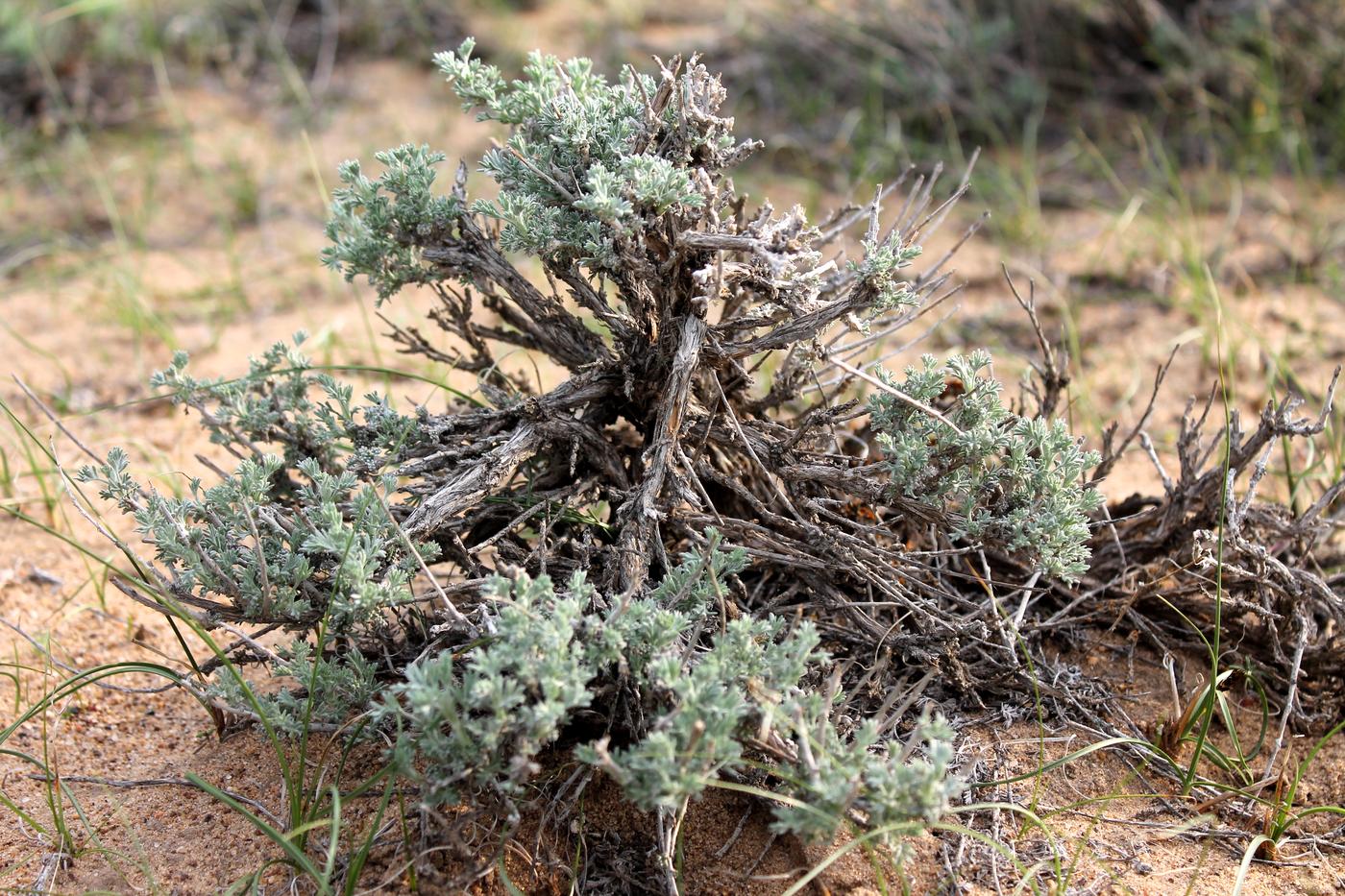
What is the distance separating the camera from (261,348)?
3654 millimetres

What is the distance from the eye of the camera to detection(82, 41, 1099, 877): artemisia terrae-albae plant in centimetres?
153

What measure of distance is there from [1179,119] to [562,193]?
3.58 meters

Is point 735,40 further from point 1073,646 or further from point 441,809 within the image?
point 441,809

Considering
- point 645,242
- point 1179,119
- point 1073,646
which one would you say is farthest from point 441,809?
point 1179,119

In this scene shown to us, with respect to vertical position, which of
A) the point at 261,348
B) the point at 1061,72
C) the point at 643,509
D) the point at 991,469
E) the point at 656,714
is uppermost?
the point at 1061,72

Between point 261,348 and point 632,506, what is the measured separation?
7.34ft

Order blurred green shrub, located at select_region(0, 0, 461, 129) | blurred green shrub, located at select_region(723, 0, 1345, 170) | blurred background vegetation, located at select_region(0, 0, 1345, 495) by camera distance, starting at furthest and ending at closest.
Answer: blurred green shrub, located at select_region(0, 0, 461, 129), blurred green shrub, located at select_region(723, 0, 1345, 170), blurred background vegetation, located at select_region(0, 0, 1345, 495)

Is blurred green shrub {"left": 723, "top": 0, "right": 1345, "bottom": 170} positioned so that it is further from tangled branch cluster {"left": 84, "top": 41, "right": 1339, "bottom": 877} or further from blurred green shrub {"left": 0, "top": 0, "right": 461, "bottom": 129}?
tangled branch cluster {"left": 84, "top": 41, "right": 1339, "bottom": 877}

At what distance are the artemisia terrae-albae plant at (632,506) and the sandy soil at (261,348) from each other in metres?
0.22

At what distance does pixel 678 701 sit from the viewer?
5.02 feet

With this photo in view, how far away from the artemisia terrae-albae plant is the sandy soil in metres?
0.22

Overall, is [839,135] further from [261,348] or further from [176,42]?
[176,42]

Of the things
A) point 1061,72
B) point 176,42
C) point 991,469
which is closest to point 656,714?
point 991,469

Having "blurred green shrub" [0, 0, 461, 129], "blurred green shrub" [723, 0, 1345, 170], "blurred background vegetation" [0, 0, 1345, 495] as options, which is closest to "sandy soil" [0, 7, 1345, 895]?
"blurred background vegetation" [0, 0, 1345, 495]
